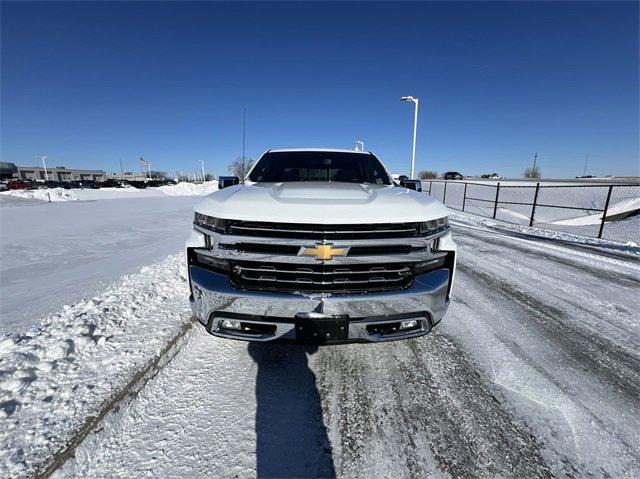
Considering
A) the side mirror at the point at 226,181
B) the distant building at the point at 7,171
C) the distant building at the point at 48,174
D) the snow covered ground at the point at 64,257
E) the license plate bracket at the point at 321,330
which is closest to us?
the license plate bracket at the point at 321,330

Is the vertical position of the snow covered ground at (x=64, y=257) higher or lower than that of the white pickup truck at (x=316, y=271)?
lower

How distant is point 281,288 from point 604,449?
2.03 meters

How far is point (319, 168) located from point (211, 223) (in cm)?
199

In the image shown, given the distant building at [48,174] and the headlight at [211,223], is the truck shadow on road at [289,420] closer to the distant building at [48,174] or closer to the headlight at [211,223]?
the headlight at [211,223]

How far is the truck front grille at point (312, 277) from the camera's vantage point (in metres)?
1.98

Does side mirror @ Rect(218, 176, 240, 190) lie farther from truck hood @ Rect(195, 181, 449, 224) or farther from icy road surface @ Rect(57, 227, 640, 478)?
icy road surface @ Rect(57, 227, 640, 478)

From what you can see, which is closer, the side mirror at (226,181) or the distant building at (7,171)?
the side mirror at (226,181)

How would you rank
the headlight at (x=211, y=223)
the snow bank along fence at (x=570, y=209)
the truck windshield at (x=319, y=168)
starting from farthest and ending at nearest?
the snow bank along fence at (x=570, y=209) < the truck windshield at (x=319, y=168) < the headlight at (x=211, y=223)

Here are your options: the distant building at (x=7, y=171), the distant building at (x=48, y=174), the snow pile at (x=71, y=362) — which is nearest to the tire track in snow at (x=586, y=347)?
the snow pile at (x=71, y=362)

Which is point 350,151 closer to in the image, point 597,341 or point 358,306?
point 358,306

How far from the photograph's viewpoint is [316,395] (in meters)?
2.06

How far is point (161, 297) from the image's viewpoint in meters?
3.49

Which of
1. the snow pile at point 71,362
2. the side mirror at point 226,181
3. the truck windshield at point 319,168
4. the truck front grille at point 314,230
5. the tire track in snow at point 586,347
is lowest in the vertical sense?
the tire track in snow at point 586,347

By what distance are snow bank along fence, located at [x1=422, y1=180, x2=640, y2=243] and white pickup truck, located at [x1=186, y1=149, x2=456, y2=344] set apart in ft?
25.4
